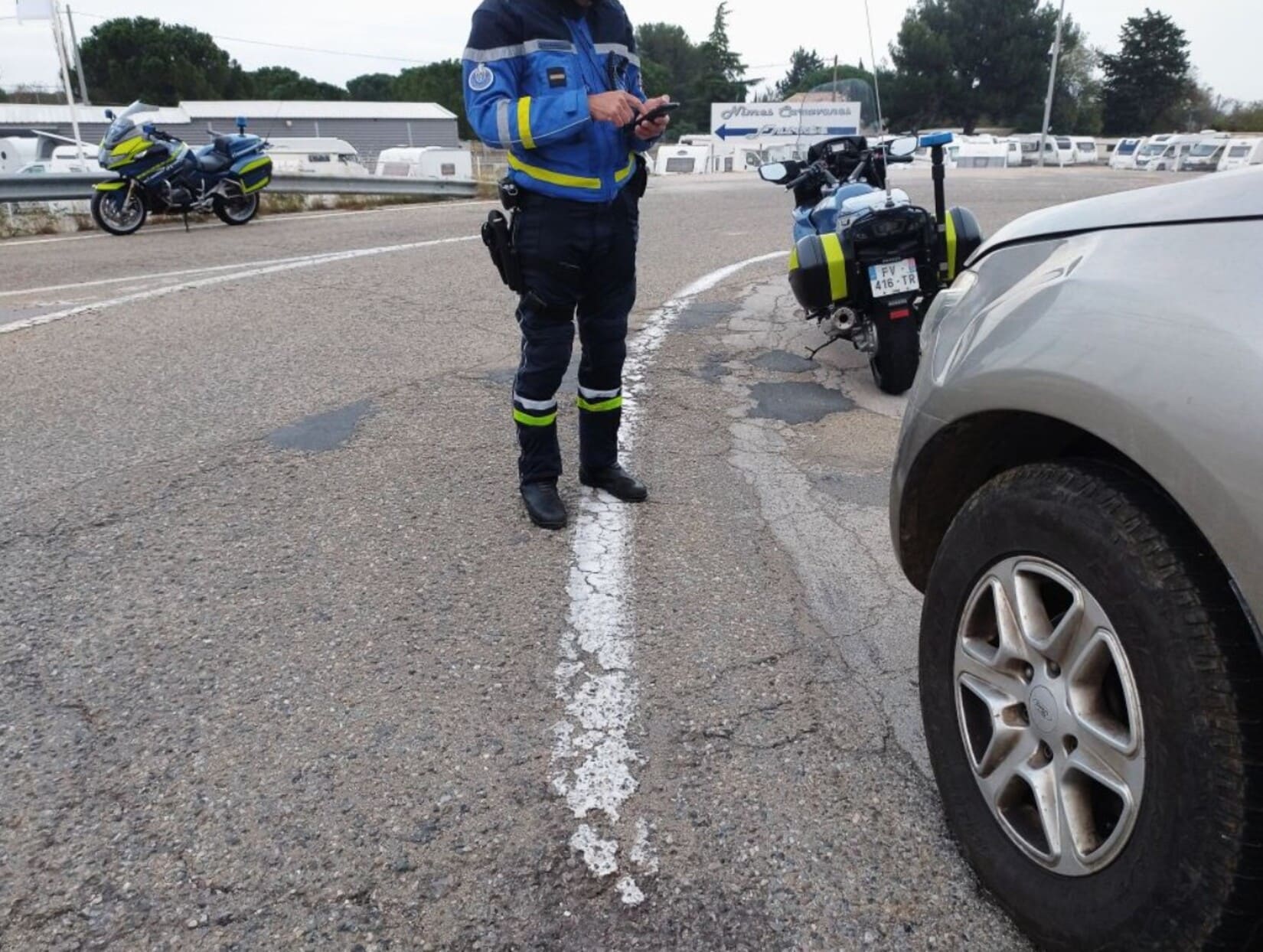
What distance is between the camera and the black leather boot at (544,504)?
12.1 ft

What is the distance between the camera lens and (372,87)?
103m

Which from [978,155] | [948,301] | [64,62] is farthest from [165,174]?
[978,155]

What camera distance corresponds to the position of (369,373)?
5.62 m

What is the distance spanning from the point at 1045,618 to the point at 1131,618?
22 cm

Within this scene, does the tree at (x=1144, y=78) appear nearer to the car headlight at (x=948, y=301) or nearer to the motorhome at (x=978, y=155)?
the motorhome at (x=978, y=155)

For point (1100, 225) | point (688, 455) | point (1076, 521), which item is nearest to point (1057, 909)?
point (1076, 521)

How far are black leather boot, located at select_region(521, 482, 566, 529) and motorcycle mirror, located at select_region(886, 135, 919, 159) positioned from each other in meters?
3.55

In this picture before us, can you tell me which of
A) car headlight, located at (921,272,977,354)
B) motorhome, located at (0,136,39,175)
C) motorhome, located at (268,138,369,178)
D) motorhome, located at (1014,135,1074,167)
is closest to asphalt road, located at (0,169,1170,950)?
car headlight, located at (921,272,977,354)

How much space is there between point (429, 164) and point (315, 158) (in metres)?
15.7

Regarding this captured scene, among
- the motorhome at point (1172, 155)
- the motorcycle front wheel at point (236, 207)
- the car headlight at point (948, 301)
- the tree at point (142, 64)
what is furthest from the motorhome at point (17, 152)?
the tree at point (142, 64)

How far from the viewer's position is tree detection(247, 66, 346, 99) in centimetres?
8606

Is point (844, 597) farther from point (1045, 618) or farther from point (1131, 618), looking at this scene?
point (1131, 618)

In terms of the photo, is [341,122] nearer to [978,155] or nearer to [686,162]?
[686,162]

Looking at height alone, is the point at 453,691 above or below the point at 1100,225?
below
